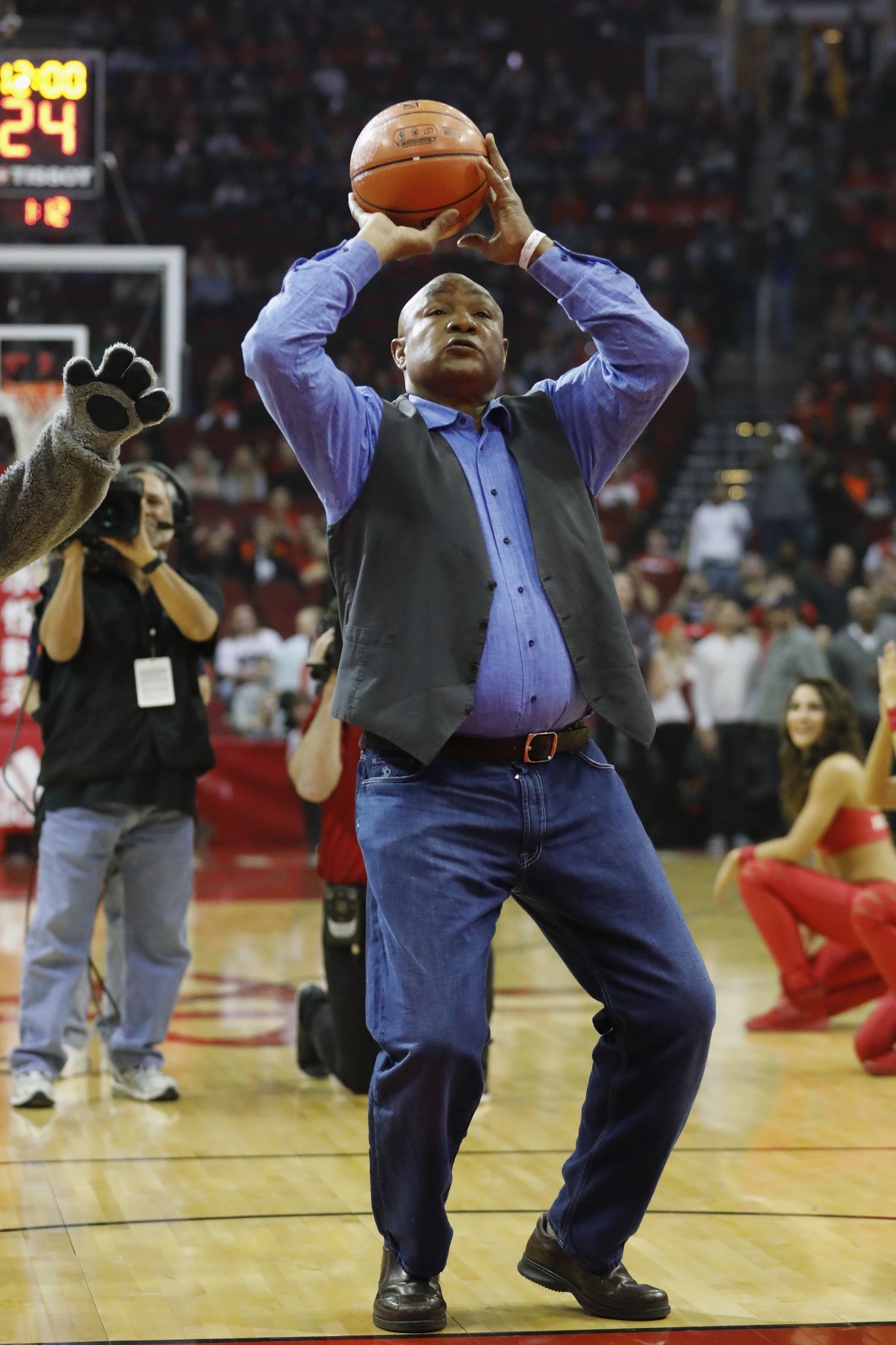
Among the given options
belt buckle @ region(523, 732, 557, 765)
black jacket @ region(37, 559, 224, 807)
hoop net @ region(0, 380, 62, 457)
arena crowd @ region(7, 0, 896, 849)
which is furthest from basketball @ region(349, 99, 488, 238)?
arena crowd @ region(7, 0, 896, 849)

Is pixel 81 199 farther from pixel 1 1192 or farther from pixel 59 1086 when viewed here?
pixel 1 1192

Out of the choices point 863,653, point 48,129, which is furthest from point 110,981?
point 863,653

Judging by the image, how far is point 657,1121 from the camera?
10.7 feet

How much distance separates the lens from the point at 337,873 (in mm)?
5469

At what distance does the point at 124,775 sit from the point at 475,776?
2.33 meters

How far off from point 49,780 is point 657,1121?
2.71 m

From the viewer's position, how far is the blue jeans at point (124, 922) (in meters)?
5.29

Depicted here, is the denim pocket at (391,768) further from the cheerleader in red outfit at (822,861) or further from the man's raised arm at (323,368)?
the cheerleader in red outfit at (822,861)

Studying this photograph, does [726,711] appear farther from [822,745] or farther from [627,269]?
[627,269]

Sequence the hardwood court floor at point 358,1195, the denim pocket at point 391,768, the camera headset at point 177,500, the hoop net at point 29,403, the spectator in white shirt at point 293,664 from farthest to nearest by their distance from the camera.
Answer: the spectator in white shirt at point 293,664 < the hoop net at point 29,403 < the camera headset at point 177,500 < the hardwood court floor at point 358,1195 < the denim pocket at point 391,768

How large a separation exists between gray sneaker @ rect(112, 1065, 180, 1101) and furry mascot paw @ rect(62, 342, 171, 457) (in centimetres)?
303

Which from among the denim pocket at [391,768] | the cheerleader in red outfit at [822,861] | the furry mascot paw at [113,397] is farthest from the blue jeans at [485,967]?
the cheerleader in red outfit at [822,861]

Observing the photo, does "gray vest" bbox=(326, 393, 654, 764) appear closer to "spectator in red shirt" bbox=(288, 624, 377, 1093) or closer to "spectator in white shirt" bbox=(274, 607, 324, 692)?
"spectator in red shirt" bbox=(288, 624, 377, 1093)

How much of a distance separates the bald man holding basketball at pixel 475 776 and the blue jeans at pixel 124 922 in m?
2.19
